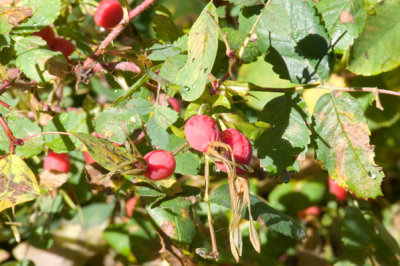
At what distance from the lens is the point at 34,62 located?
3.33 ft

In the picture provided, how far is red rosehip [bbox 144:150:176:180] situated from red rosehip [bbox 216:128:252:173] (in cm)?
9

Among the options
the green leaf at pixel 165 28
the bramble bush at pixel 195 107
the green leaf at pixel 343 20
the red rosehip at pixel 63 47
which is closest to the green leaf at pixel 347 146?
the bramble bush at pixel 195 107

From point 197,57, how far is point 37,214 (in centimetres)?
87

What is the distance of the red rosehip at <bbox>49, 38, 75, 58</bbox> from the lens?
1.18m

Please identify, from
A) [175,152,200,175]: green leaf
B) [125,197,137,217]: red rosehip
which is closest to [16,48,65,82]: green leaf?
[175,152,200,175]: green leaf

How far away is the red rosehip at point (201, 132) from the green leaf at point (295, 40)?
292 millimetres

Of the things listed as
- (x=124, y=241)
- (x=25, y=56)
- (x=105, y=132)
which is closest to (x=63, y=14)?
(x=25, y=56)

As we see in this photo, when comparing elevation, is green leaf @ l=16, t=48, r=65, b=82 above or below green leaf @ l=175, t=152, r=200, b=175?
above

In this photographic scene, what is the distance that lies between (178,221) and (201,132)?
372 mm

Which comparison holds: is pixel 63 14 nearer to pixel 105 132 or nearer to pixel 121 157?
pixel 105 132

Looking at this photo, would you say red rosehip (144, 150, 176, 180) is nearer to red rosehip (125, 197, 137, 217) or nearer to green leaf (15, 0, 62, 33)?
green leaf (15, 0, 62, 33)

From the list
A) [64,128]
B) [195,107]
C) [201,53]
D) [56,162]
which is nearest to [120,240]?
[56,162]

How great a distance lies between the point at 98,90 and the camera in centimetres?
158

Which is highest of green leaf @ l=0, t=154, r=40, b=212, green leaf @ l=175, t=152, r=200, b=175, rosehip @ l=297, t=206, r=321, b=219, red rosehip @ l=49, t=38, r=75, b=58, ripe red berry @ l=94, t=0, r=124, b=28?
ripe red berry @ l=94, t=0, r=124, b=28
